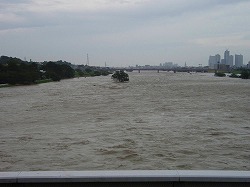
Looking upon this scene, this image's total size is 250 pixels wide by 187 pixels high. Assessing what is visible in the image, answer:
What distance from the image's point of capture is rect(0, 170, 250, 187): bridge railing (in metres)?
2.15

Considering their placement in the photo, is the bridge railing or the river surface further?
the river surface

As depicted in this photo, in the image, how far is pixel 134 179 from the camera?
7.08ft

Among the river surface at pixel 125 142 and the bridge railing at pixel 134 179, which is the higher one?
the bridge railing at pixel 134 179

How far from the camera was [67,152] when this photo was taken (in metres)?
8.03

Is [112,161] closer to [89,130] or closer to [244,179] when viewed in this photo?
[89,130]

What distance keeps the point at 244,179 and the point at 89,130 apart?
29.9ft

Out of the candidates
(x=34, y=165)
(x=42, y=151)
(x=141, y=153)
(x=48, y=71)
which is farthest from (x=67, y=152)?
(x=48, y=71)

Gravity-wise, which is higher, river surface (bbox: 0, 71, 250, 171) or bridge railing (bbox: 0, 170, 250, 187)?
bridge railing (bbox: 0, 170, 250, 187)

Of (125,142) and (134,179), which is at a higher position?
(134,179)

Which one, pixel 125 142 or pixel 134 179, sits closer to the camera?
pixel 134 179

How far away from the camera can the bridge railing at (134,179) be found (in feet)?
7.06

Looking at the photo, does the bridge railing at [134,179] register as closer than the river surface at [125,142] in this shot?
Yes

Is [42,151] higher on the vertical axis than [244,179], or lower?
lower

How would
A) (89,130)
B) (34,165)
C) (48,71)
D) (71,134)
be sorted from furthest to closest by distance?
(48,71) < (89,130) < (71,134) < (34,165)
